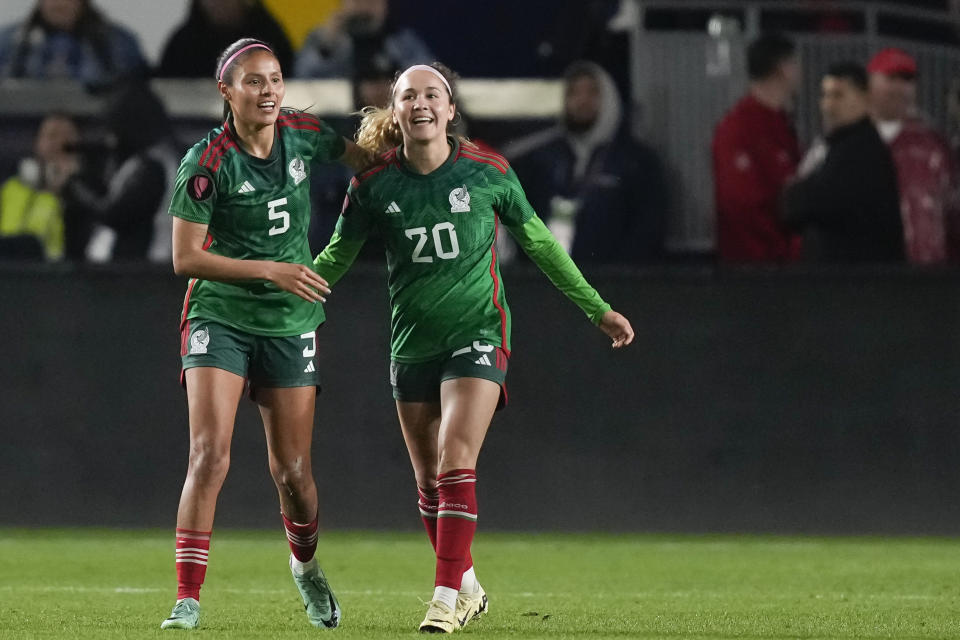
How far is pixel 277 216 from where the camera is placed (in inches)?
224

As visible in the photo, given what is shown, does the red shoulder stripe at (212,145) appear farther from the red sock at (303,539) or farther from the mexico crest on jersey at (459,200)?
the red sock at (303,539)

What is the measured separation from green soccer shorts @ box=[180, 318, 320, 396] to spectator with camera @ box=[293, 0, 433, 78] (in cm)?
487

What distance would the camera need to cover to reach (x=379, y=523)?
9945 millimetres

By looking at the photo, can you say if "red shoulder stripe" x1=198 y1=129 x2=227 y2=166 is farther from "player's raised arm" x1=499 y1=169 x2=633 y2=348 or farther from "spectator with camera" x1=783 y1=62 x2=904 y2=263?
"spectator with camera" x1=783 y1=62 x2=904 y2=263

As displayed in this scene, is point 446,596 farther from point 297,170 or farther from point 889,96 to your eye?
point 889,96

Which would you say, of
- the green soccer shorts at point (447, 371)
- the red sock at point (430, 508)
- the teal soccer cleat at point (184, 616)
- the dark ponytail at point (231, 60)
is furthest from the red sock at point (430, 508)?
the dark ponytail at point (231, 60)

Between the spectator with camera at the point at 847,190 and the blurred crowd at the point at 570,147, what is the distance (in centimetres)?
1

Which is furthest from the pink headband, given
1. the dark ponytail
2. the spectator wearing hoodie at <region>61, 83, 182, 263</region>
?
the spectator wearing hoodie at <region>61, 83, 182, 263</region>

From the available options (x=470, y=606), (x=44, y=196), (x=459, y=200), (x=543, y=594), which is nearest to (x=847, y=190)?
(x=543, y=594)

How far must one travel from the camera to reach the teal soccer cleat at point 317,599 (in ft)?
19.0

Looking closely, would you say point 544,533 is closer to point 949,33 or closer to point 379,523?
point 379,523

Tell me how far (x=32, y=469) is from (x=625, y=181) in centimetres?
392

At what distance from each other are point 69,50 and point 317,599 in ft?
19.1

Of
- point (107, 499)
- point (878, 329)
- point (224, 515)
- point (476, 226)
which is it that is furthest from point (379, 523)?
point (476, 226)
